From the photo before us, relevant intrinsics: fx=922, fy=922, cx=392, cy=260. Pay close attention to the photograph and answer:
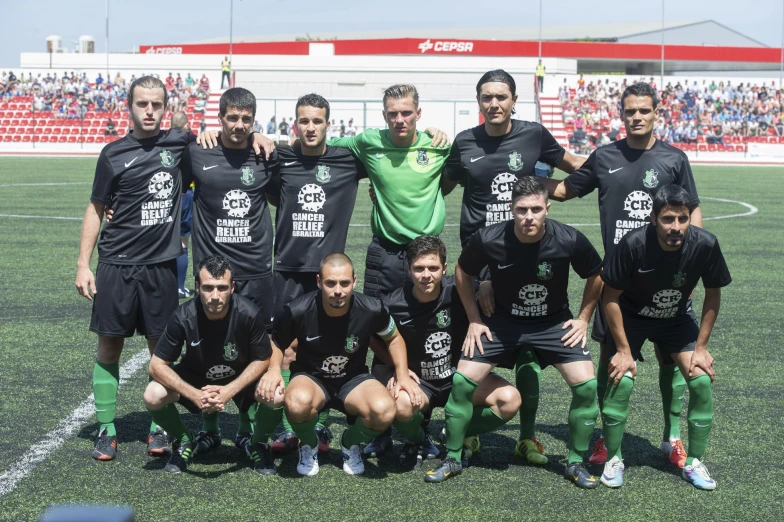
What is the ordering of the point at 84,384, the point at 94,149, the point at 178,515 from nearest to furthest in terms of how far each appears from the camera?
the point at 178,515 < the point at 84,384 < the point at 94,149

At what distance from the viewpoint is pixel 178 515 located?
4.61m

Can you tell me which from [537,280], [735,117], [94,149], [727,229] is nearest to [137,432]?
[537,280]

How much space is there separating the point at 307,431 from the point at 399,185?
65.1 inches

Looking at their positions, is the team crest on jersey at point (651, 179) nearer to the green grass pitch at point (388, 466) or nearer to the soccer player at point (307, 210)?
the green grass pitch at point (388, 466)

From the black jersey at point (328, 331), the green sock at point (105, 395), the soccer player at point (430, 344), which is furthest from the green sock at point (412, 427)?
the green sock at point (105, 395)

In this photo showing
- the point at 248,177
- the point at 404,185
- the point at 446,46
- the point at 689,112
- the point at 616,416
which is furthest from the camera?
the point at 446,46

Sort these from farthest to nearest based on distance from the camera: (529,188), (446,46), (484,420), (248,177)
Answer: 1. (446,46)
2. (248,177)
3. (484,420)
4. (529,188)

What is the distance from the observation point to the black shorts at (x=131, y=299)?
5.56 meters

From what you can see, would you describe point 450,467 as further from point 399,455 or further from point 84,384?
point 84,384

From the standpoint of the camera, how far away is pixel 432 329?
5.56 metres

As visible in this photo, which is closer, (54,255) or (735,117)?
(54,255)

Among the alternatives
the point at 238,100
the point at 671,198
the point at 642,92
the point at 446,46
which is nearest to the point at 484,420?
the point at 671,198

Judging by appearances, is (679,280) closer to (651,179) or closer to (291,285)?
(651,179)

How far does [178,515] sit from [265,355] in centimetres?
106
